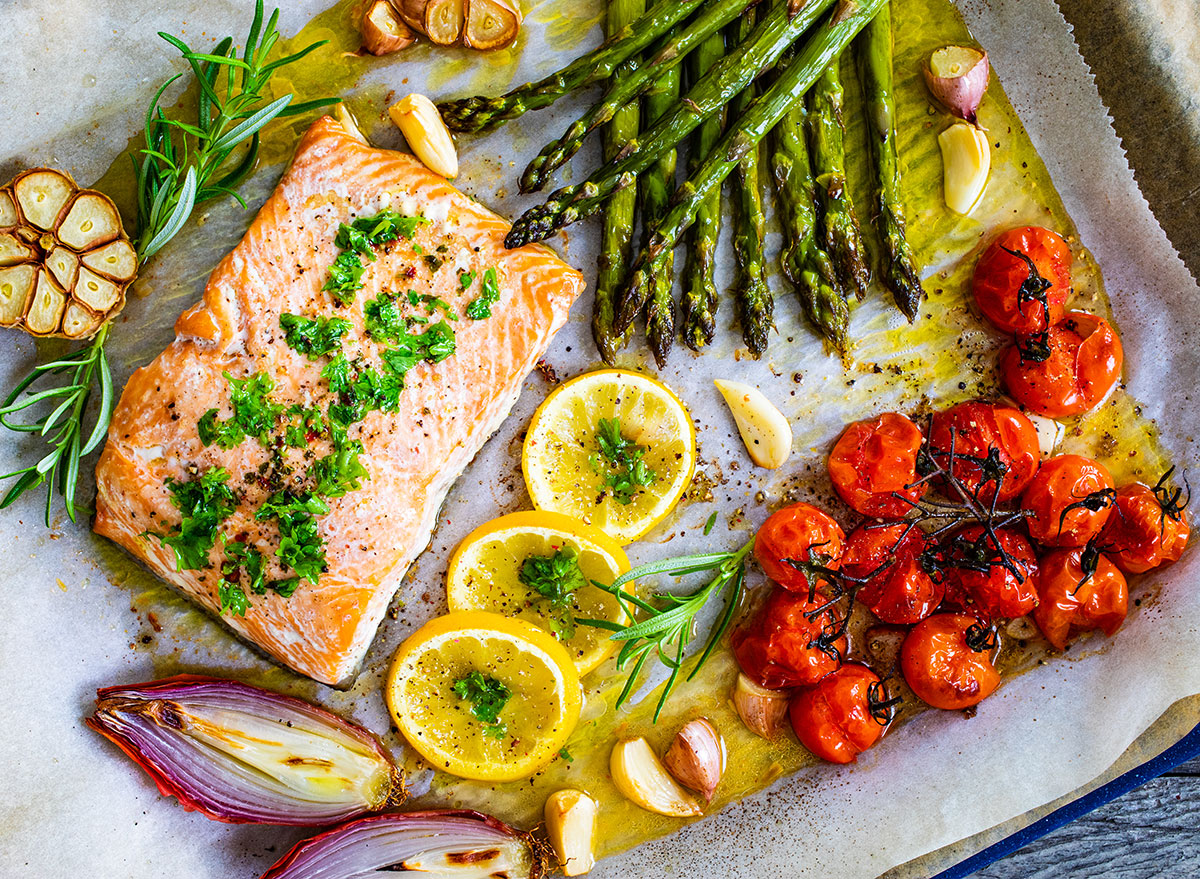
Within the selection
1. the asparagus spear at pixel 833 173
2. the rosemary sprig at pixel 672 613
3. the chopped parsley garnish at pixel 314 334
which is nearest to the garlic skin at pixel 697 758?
the rosemary sprig at pixel 672 613

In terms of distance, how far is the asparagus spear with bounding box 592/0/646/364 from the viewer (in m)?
3.74

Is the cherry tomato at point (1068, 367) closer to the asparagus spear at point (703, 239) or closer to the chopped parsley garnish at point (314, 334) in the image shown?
the asparagus spear at point (703, 239)

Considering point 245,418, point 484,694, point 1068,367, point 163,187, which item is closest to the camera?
point 245,418

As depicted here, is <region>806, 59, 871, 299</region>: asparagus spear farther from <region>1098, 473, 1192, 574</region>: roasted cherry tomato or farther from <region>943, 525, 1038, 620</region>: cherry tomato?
<region>1098, 473, 1192, 574</region>: roasted cherry tomato

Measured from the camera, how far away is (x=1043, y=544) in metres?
3.85

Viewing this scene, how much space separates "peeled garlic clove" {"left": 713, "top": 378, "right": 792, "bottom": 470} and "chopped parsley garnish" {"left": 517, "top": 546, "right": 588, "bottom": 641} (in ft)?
3.44

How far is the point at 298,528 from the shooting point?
3322 mm

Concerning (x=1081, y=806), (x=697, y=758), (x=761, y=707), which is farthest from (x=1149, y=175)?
(x=697, y=758)

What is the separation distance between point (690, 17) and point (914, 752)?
3688mm

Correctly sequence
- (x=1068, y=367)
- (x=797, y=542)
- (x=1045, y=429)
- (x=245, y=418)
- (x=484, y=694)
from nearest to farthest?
(x=245, y=418) < (x=484, y=694) < (x=797, y=542) < (x=1068, y=367) < (x=1045, y=429)

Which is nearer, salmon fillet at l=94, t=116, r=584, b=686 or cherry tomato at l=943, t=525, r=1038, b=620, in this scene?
salmon fillet at l=94, t=116, r=584, b=686

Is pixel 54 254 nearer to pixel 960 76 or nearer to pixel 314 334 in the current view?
pixel 314 334

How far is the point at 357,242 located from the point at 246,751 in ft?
7.79

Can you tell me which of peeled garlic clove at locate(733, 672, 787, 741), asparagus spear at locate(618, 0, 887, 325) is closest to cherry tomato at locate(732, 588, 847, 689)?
peeled garlic clove at locate(733, 672, 787, 741)
